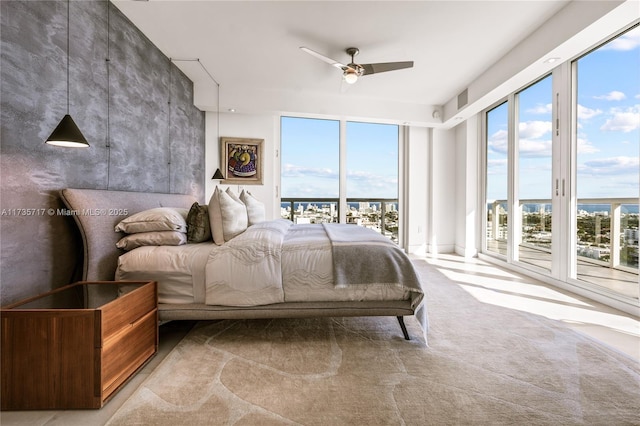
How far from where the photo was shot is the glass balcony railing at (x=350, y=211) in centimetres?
513

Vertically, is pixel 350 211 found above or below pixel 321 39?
below

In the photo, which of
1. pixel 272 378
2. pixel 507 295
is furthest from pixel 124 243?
pixel 507 295

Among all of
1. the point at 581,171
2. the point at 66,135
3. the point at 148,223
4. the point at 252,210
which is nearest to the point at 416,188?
the point at 581,171

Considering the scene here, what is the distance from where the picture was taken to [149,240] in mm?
1962

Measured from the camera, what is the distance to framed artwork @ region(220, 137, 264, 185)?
4.55 m

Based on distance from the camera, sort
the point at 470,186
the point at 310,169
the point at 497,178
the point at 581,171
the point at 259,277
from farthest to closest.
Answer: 1. the point at 310,169
2. the point at 470,186
3. the point at 497,178
4. the point at 581,171
5. the point at 259,277

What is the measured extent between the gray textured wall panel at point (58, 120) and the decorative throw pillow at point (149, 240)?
32 centimetres

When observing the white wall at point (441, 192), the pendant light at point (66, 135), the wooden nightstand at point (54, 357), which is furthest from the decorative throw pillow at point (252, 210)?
the white wall at point (441, 192)

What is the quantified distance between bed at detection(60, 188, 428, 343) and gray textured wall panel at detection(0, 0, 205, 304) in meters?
0.19

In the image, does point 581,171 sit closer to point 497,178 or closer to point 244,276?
point 497,178

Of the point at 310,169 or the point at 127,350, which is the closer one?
the point at 127,350

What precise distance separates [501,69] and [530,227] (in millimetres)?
2168

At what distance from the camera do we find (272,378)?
1.51 meters

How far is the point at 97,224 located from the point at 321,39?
275cm
